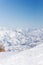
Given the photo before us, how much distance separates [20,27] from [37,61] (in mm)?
3072

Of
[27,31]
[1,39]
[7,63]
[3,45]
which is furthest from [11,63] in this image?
[27,31]

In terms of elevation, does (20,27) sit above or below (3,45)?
above

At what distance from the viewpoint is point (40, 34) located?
3611 millimetres

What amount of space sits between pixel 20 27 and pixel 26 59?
2970 millimetres

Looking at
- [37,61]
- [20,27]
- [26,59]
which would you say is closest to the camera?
[37,61]

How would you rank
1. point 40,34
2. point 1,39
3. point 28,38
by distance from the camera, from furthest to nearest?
1. point 40,34
2. point 28,38
3. point 1,39

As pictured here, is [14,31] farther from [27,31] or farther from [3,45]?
[3,45]

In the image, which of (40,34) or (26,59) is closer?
(26,59)

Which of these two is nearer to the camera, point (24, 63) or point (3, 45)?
point (24, 63)

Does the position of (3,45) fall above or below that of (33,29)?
below

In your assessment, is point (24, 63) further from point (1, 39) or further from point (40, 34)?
point (40, 34)

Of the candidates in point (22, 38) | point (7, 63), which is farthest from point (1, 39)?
point (7, 63)

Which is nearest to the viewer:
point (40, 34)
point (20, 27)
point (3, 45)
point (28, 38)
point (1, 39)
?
point (3, 45)

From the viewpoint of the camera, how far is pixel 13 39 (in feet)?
11.4
